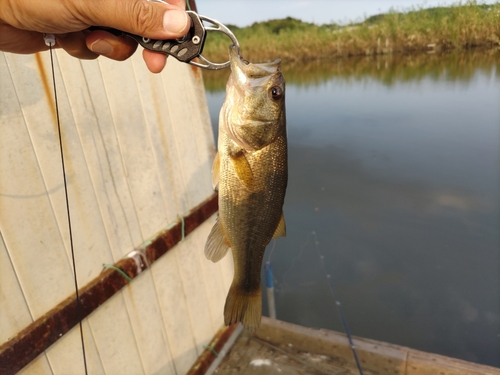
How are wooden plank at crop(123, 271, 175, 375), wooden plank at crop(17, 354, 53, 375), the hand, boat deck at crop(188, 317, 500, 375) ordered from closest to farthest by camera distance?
the hand, wooden plank at crop(17, 354, 53, 375), wooden plank at crop(123, 271, 175, 375), boat deck at crop(188, 317, 500, 375)

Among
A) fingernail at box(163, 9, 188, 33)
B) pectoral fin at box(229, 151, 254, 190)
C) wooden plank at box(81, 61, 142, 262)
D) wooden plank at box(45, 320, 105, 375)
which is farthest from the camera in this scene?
wooden plank at box(81, 61, 142, 262)

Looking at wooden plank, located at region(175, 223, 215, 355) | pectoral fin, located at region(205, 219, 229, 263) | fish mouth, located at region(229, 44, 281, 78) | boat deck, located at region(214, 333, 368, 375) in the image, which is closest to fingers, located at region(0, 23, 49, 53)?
fish mouth, located at region(229, 44, 281, 78)

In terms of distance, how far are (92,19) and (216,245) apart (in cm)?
103

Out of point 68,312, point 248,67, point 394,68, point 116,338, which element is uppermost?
point 248,67

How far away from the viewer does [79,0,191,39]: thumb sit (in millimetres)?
1102

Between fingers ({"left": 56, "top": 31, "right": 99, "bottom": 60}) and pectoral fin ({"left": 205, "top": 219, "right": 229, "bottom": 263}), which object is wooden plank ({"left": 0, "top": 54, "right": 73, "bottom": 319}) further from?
pectoral fin ({"left": 205, "top": 219, "right": 229, "bottom": 263})

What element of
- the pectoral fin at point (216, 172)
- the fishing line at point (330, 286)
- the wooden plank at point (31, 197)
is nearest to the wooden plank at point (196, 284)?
the fishing line at point (330, 286)

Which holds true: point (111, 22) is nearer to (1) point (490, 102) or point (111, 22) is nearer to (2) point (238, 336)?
(2) point (238, 336)

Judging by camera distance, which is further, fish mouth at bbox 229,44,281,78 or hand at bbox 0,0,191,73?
fish mouth at bbox 229,44,281,78

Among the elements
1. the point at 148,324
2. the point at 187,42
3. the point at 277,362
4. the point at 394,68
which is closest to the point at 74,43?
the point at 187,42

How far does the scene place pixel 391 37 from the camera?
14.7 metres

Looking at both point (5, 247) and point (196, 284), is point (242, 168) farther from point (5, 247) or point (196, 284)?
point (196, 284)

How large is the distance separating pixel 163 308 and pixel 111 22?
6.72 ft

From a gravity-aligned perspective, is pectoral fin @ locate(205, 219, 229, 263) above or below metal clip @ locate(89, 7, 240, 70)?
below
